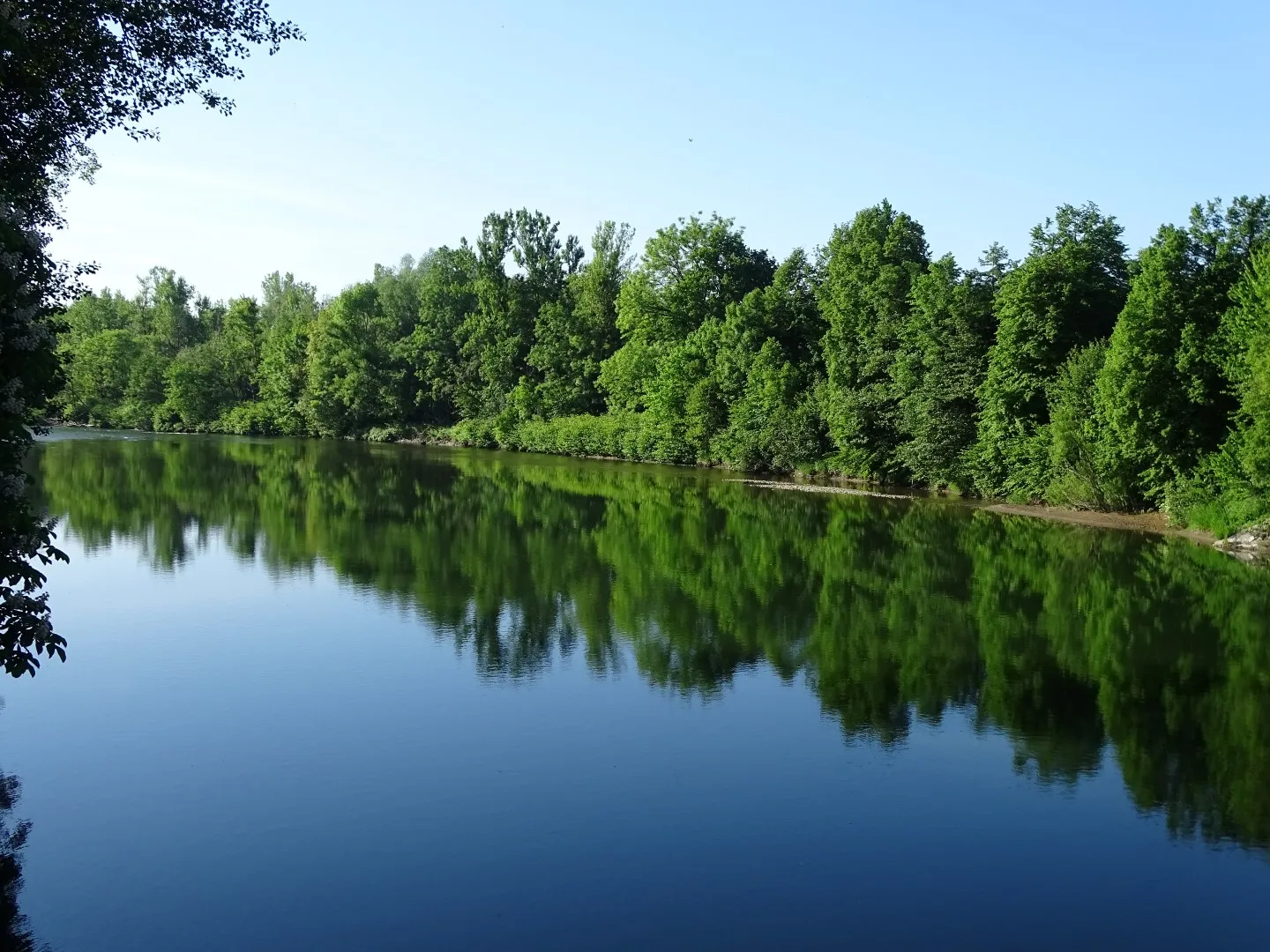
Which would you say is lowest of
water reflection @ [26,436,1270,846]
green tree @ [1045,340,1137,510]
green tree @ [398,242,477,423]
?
water reflection @ [26,436,1270,846]

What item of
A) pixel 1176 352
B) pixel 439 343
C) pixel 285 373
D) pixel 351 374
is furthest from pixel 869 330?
pixel 285 373

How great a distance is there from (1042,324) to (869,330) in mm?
11686

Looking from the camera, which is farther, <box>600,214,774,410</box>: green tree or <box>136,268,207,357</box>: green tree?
<box>136,268,207,357</box>: green tree

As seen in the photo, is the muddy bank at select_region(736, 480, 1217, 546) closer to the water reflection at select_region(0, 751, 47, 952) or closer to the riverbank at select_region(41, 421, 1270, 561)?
the riverbank at select_region(41, 421, 1270, 561)

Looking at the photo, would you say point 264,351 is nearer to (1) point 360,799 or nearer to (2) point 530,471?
(2) point 530,471

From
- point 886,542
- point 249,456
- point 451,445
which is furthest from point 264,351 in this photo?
point 886,542

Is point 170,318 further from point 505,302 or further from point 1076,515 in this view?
point 1076,515

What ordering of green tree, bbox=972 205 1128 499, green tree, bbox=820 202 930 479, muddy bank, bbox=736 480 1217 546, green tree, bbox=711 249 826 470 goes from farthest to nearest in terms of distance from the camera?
1. green tree, bbox=711 249 826 470
2. green tree, bbox=820 202 930 479
3. green tree, bbox=972 205 1128 499
4. muddy bank, bbox=736 480 1217 546

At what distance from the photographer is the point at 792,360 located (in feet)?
188

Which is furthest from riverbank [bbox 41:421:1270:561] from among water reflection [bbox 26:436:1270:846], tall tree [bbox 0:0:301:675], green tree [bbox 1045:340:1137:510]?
tall tree [bbox 0:0:301:675]

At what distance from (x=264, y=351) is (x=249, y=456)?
37.8 metres

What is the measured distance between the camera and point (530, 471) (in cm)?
5284

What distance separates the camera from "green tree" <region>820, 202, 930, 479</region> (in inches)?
1853

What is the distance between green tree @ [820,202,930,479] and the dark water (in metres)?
23.1
